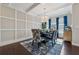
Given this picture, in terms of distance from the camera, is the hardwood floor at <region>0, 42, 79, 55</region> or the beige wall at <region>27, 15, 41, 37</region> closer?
the hardwood floor at <region>0, 42, 79, 55</region>

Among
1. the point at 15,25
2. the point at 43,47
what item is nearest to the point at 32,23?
the point at 15,25

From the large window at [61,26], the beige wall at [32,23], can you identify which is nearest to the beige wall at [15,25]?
the beige wall at [32,23]

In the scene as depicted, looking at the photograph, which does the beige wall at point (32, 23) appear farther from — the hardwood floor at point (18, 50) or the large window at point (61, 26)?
the large window at point (61, 26)

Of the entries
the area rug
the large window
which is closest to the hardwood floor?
the area rug

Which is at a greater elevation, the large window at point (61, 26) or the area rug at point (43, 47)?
the large window at point (61, 26)

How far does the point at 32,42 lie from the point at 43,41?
1.02 ft

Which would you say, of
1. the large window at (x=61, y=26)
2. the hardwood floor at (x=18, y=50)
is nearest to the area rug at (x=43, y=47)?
the hardwood floor at (x=18, y=50)

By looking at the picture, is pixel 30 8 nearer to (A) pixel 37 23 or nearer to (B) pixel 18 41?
(A) pixel 37 23

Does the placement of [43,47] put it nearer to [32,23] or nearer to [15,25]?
[32,23]

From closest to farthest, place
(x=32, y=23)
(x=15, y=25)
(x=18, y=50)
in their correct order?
(x=18, y=50) < (x=32, y=23) < (x=15, y=25)

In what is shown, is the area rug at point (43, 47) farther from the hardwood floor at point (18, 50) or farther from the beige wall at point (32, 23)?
the beige wall at point (32, 23)

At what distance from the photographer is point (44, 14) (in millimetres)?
2781

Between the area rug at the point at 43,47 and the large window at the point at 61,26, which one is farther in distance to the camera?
the area rug at the point at 43,47

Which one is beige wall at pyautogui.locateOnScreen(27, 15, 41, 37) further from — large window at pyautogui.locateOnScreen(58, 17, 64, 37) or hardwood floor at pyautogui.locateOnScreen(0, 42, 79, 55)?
large window at pyautogui.locateOnScreen(58, 17, 64, 37)
